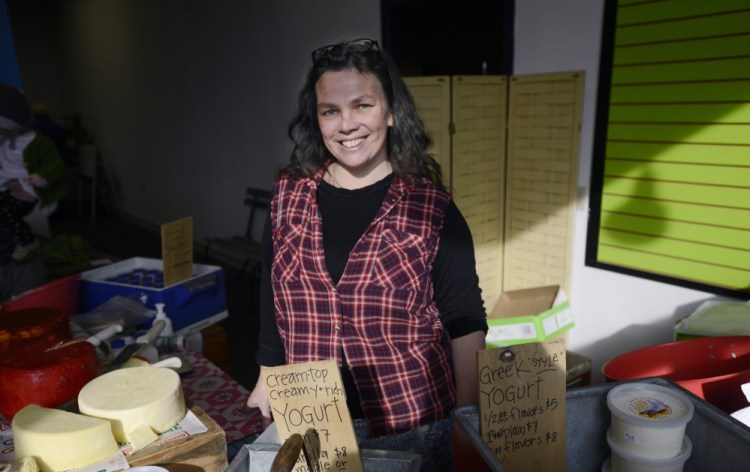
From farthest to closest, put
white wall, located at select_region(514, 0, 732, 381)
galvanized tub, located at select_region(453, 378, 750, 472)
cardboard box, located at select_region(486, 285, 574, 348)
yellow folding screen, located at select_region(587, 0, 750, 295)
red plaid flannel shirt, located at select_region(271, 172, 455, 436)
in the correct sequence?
1. white wall, located at select_region(514, 0, 732, 381)
2. cardboard box, located at select_region(486, 285, 574, 348)
3. yellow folding screen, located at select_region(587, 0, 750, 295)
4. red plaid flannel shirt, located at select_region(271, 172, 455, 436)
5. galvanized tub, located at select_region(453, 378, 750, 472)

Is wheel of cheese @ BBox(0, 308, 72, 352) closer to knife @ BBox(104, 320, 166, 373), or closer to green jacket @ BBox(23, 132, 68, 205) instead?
knife @ BBox(104, 320, 166, 373)

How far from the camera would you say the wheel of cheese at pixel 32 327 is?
1.63 m

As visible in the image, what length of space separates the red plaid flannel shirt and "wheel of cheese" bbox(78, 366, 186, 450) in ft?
1.22

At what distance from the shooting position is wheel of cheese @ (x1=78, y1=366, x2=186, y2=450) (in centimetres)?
109

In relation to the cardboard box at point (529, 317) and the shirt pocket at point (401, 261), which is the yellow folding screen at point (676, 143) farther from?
Answer: the shirt pocket at point (401, 261)

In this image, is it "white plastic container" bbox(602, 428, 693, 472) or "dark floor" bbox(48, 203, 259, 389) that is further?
"dark floor" bbox(48, 203, 259, 389)

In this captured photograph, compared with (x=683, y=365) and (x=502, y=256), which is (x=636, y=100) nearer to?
(x=502, y=256)

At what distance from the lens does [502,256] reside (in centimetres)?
377

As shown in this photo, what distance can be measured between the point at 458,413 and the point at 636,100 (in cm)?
257

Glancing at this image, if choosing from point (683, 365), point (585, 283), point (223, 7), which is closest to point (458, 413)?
point (683, 365)

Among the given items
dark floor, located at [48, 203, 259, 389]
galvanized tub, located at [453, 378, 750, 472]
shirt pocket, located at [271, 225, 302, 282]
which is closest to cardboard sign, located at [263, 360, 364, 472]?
galvanized tub, located at [453, 378, 750, 472]

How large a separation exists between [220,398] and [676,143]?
8.26 feet

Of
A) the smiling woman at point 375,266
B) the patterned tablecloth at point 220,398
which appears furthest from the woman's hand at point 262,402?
the patterned tablecloth at point 220,398

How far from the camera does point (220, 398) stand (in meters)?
1.86
